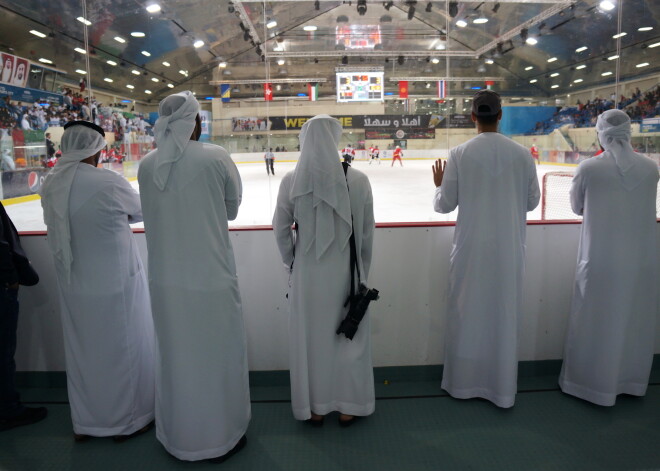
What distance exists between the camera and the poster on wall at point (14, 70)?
3217 mm

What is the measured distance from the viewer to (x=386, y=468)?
2.21m

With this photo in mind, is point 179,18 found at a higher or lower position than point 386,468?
higher

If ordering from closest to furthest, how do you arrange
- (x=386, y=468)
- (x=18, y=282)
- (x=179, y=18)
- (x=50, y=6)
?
(x=386, y=468) < (x=18, y=282) < (x=50, y=6) < (x=179, y=18)

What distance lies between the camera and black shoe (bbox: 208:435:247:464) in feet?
7.39

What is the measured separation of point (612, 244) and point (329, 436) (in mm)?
1892

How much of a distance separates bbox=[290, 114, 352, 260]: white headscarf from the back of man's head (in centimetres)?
88

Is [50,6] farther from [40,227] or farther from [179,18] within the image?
[40,227]

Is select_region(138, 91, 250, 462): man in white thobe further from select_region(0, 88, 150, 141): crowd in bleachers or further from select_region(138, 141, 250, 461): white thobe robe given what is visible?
select_region(0, 88, 150, 141): crowd in bleachers

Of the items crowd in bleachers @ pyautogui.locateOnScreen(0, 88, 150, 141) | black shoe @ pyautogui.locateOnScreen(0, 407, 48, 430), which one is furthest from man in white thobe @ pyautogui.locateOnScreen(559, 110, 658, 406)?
black shoe @ pyautogui.locateOnScreen(0, 407, 48, 430)

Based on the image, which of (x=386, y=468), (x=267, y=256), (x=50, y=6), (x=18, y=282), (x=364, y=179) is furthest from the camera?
(x=50, y=6)

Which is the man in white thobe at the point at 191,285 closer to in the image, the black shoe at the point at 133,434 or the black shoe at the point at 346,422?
the black shoe at the point at 133,434

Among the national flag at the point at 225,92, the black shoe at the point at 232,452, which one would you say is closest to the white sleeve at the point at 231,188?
the black shoe at the point at 232,452

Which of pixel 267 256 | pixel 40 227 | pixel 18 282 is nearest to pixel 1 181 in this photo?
pixel 40 227

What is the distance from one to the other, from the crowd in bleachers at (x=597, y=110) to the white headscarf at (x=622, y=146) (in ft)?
2.74
